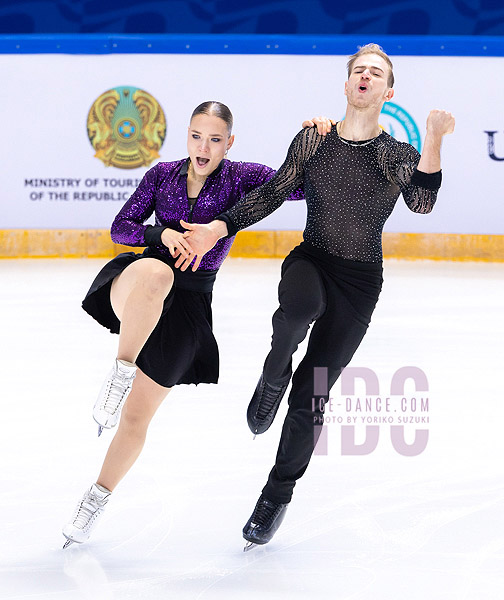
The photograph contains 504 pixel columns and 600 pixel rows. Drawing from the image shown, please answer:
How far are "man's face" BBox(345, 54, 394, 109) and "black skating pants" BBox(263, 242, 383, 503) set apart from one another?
0.44m

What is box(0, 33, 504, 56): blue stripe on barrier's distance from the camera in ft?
24.7

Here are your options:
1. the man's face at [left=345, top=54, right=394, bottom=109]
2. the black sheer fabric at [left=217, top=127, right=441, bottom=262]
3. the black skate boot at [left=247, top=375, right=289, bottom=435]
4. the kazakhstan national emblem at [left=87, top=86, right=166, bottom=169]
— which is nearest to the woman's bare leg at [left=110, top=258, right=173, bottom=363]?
the black sheer fabric at [left=217, top=127, right=441, bottom=262]

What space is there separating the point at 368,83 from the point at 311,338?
69 centimetres

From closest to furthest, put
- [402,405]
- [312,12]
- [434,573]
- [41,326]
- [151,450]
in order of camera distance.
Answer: [434,573] < [151,450] < [402,405] < [41,326] < [312,12]

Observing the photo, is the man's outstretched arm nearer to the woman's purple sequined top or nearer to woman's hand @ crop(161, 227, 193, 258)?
the woman's purple sequined top

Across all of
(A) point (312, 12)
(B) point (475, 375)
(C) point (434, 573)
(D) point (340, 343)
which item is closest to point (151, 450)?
(D) point (340, 343)

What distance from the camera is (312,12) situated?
871 centimetres

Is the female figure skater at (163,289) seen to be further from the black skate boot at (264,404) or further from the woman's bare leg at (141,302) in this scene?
the black skate boot at (264,404)

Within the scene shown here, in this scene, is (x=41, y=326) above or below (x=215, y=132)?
below

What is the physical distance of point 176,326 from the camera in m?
2.47

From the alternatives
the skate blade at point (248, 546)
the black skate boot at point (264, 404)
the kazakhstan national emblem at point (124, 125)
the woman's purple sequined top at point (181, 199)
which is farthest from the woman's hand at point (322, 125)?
the kazakhstan national emblem at point (124, 125)

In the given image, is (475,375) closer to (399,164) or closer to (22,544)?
(399,164)

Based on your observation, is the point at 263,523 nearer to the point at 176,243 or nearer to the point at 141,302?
the point at 141,302

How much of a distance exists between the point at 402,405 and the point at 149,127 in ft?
14.4
